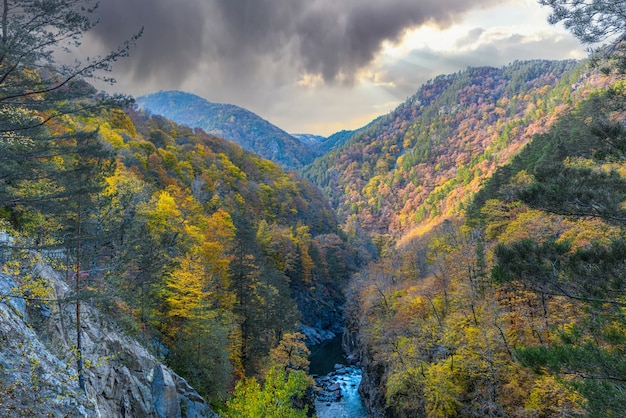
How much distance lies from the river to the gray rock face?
16.2 m

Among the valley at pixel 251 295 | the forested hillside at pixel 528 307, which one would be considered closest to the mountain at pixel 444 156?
the forested hillside at pixel 528 307

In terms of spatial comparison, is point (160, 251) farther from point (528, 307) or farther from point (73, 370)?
point (528, 307)

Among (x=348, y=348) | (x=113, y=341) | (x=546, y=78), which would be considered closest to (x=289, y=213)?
(x=348, y=348)

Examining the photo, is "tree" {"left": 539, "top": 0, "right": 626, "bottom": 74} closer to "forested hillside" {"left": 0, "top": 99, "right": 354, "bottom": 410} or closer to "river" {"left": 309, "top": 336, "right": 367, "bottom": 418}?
"forested hillside" {"left": 0, "top": 99, "right": 354, "bottom": 410}

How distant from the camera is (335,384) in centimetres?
3691

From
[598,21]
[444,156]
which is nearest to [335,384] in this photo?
[598,21]

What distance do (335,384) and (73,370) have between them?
3049cm

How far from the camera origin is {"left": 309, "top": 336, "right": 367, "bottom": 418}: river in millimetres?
31109

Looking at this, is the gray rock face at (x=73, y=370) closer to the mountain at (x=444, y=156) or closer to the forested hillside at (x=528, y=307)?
the forested hillside at (x=528, y=307)

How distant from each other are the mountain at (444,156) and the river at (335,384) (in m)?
57.6

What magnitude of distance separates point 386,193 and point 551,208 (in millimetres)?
141751

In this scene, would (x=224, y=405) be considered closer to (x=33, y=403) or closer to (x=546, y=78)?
(x=33, y=403)

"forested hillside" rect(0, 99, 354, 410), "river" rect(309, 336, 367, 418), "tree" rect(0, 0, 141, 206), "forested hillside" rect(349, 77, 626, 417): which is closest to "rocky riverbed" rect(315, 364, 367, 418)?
"river" rect(309, 336, 367, 418)

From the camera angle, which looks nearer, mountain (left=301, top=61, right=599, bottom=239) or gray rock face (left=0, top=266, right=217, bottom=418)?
gray rock face (left=0, top=266, right=217, bottom=418)
